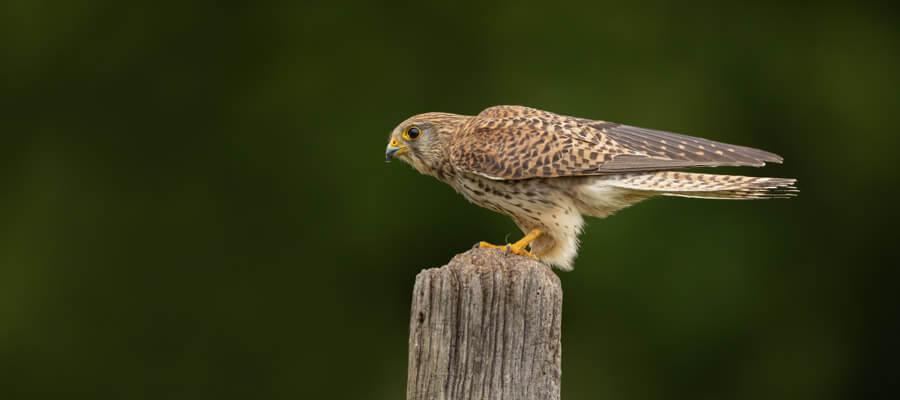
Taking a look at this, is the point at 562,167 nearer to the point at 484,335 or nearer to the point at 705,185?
the point at 705,185

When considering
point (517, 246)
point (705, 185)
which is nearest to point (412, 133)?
point (517, 246)

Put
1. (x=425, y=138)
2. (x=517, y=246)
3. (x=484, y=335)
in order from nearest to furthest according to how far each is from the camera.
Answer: (x=484, y=335)
(x=517, y=246)
(x=425, y=138)

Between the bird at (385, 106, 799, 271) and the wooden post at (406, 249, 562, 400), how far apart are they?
3.12 feet

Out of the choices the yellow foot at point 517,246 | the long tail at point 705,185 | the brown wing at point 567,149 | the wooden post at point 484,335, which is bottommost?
the wooden post at point 484,335

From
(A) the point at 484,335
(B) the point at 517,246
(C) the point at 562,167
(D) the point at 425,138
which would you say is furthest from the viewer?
(D) the point at 425,138

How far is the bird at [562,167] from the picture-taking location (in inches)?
131

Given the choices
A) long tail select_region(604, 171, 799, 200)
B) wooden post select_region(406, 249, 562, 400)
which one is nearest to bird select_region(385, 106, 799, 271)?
long tail select_region(604, 171, 799, 200)

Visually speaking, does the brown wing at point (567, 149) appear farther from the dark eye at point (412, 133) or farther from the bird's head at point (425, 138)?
the dark eye at point (412, 133)

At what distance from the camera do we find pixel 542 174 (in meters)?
3.48

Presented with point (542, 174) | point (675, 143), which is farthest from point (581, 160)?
point (675, 143)

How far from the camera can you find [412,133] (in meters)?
3.96

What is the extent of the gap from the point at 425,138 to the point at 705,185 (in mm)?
1306

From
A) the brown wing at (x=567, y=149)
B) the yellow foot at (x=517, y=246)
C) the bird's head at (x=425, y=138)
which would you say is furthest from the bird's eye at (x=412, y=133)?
the yellow foot at (x=517, y=246)

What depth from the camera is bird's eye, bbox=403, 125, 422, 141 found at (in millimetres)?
3951
